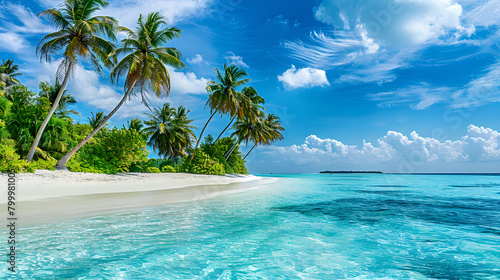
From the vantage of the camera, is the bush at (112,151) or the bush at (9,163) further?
the bush at (112,151)

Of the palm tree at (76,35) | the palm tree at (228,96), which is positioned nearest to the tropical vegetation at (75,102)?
the palm tree at (76,35)

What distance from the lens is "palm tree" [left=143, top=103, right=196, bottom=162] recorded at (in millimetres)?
33000

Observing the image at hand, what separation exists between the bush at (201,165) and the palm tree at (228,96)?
764mm

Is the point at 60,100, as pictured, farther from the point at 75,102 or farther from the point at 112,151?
the point at 112,151

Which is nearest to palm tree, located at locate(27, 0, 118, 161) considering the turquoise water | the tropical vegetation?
the tropical vegetation

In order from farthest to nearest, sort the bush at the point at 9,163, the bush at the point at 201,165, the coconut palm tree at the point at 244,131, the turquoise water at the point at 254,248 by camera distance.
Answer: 1. the coconut palm tree at the point at 244,131
2. the bush at the point at 201,165
3. the bush at the point at 9,163
4. the turquoise water at the point at 254,248

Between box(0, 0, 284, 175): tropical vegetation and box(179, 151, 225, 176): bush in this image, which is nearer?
box(0, 0, 284, 175): tropical vegetation

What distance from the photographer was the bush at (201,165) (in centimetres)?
2873

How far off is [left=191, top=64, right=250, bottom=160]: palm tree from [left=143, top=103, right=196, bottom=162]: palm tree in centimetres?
502

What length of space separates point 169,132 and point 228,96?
995 centimetres

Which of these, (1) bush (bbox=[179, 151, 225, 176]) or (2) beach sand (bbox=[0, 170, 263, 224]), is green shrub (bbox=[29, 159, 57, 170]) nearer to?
(2) beach sand (bbox=[0, 170, 263, 224])

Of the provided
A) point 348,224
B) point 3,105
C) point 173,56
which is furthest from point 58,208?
→ point 173,56

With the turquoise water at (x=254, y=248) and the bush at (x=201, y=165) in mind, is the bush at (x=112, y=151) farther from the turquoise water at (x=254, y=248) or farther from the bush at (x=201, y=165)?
the turquoise water at (x=254, y=248)

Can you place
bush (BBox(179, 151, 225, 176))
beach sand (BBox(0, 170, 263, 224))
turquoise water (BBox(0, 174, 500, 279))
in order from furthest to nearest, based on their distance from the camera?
bush (BBox(179, 151, 225, 176)) → beach sand (BBox(0, 170, 263, 224)) → turquoise water (BBox(0, 174, 500, 279))
